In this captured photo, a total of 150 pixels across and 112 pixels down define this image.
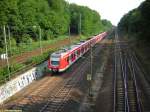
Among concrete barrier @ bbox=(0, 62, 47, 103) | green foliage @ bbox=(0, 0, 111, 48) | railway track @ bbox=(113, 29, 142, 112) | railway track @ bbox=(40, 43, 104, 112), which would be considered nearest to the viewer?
railway track @ bbox=(40, 43, 104, 112)

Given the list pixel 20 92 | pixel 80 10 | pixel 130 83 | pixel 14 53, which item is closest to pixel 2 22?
pixel 14 53

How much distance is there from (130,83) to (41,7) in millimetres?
56009

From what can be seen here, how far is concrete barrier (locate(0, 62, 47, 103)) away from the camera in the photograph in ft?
103

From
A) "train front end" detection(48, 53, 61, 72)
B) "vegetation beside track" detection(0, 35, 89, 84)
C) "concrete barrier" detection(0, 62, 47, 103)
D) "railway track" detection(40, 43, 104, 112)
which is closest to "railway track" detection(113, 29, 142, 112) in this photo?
"railway track" detection(40, 43, 104, 112)

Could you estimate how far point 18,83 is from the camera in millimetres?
34469

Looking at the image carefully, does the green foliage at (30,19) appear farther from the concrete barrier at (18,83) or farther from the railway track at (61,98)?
the railway track at (61,98)

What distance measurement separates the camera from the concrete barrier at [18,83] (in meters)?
31.3

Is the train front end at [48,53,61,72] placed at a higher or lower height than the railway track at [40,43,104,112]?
higher

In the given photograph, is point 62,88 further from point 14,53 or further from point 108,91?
point 14,53

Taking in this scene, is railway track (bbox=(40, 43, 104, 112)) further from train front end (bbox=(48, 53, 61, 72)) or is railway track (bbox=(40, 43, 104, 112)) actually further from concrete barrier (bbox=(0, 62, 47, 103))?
concrete barrier (bbox=(0, 62, 47, 103))

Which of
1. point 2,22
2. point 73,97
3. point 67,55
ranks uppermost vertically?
Result: point 2,22

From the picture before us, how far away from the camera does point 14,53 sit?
56.0 meters

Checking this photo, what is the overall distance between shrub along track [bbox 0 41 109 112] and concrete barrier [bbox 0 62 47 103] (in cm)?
63

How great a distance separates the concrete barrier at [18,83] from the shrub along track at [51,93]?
0.63 m
